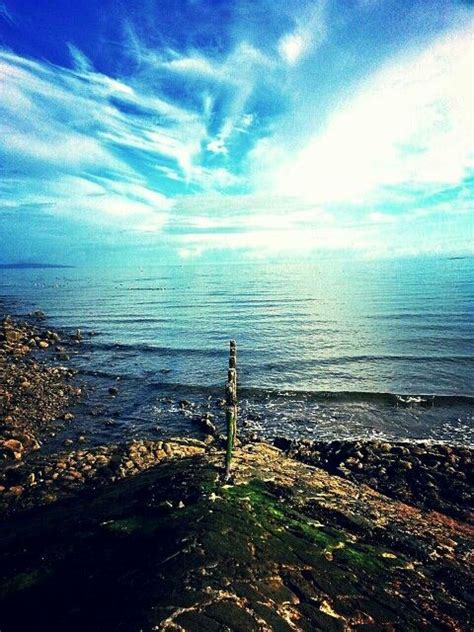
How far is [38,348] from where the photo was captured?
30.6 metres

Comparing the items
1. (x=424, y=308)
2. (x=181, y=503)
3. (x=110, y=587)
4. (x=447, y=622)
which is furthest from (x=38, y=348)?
(x=424, y=308)

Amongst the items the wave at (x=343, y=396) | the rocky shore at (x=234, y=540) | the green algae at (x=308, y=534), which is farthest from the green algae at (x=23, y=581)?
the wave at (x=343, y=396)

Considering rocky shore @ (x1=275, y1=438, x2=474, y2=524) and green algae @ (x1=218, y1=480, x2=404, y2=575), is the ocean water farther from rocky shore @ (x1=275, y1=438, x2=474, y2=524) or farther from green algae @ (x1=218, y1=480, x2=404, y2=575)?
green algae @ (x1=218, y1=480, x2=404, y2=575)

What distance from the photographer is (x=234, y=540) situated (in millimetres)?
5879

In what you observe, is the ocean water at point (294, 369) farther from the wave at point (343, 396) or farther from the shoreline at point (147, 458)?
the shoreline at point (147, 458)

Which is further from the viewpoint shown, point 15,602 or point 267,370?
point 267,370

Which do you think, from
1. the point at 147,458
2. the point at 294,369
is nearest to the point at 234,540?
the point at 147,458

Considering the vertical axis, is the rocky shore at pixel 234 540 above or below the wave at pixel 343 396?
above

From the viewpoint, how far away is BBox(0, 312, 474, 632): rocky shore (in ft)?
14.7

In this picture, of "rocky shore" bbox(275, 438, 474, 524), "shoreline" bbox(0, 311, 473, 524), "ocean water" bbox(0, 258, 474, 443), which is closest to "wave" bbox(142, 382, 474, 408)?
"ocean water" bbox(0, 258, 474, 443)

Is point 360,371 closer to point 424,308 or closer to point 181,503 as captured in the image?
point 181,503

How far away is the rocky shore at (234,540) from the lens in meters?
4.49

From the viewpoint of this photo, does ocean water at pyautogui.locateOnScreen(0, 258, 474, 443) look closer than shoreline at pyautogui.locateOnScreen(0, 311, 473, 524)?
No

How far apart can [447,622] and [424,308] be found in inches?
1962
